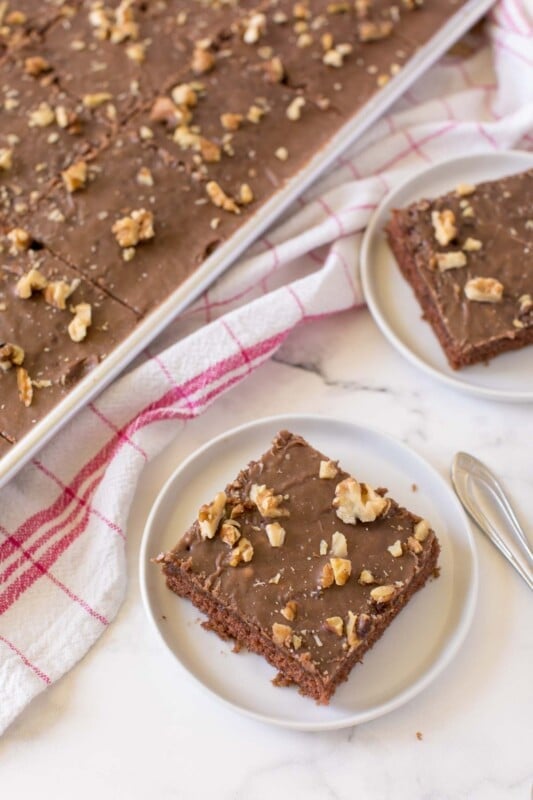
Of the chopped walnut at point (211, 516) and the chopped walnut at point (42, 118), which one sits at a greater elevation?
the chopped walnut at point (42, 118)

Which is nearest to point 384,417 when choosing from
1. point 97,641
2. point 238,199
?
point 238,199

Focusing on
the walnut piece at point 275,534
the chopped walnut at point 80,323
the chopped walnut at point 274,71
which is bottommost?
the walnut piece at point 275,534

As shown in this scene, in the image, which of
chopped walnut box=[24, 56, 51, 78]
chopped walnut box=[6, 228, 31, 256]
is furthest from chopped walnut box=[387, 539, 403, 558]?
chopped walnut box=[24, 56, 51, 78]

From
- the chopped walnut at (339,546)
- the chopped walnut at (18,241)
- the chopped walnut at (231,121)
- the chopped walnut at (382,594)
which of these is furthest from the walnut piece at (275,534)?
the chopped walnut at (231,121)

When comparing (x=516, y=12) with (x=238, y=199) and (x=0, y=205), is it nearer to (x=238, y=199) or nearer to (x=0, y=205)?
(x=238, y=199)

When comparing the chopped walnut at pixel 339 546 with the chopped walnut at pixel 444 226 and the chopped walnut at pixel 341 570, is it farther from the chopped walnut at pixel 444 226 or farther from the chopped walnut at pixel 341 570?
the chopped walnut at pixel 444 226

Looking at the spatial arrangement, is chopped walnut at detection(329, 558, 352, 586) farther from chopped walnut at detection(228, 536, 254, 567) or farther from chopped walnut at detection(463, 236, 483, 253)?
chopped walnut at detection(463, 236, 483, 253)
